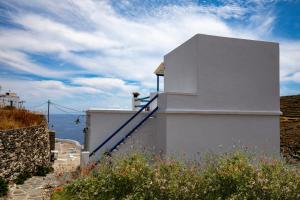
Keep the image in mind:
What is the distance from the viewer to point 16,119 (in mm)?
13938

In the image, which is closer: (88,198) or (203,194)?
(203,194)

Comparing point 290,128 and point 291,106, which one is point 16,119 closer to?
point 290,128

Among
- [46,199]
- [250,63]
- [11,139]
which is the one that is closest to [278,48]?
[250,63]

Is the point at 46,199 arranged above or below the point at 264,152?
below

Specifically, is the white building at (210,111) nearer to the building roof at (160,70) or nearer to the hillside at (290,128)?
the hillside at (290,128)

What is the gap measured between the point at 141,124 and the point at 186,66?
3.33 metres

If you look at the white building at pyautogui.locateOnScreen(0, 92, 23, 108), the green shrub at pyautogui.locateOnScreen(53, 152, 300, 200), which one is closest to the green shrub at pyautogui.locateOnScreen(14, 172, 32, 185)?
the green shrub at pyautogui.locateOnScreen(53, 152, 300, 200)

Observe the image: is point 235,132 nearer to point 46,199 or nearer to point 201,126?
point 201,126

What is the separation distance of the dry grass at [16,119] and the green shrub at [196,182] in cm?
609

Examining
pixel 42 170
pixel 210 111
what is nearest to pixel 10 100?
pixel 42 170

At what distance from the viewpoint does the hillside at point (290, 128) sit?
43.4 ft

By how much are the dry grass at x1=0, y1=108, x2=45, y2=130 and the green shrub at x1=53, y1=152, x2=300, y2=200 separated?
609 cm

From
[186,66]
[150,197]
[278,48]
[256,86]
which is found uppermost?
[278,48]

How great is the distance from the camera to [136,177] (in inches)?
284
